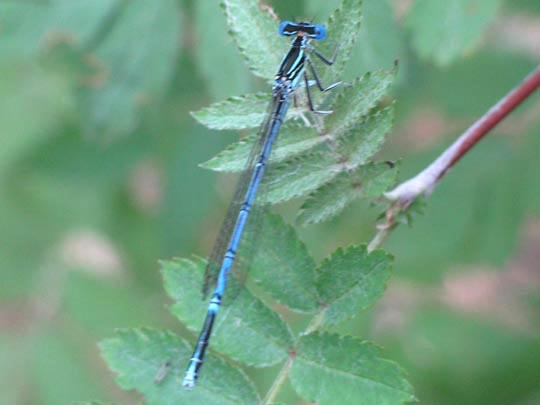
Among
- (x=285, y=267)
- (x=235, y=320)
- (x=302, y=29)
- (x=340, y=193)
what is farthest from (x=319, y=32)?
(x=235, y=320)

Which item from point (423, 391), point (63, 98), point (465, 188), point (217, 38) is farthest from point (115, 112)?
point (423, 391)

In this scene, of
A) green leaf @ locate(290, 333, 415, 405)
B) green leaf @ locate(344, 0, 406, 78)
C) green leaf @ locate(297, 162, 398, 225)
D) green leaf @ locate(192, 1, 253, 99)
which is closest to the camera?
green leaf @ locate(290, 333, 415, 405)

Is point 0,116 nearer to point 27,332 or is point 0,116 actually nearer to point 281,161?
point 27,332

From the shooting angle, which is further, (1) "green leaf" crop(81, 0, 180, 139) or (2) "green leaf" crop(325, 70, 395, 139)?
(1) "green leaf" crop(81, 0, 180, 139)

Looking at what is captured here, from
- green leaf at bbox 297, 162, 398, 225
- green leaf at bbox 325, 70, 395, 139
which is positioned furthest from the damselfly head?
green leaf at bbox 297, 162, 398, 225

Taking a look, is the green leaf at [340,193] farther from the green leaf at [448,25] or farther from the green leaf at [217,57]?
the green leaf at [217,57]

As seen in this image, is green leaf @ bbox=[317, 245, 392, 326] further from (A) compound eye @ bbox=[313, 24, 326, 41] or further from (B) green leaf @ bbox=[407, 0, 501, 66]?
(B) green leaf @ bbox=[407, 0, 501, 66]
